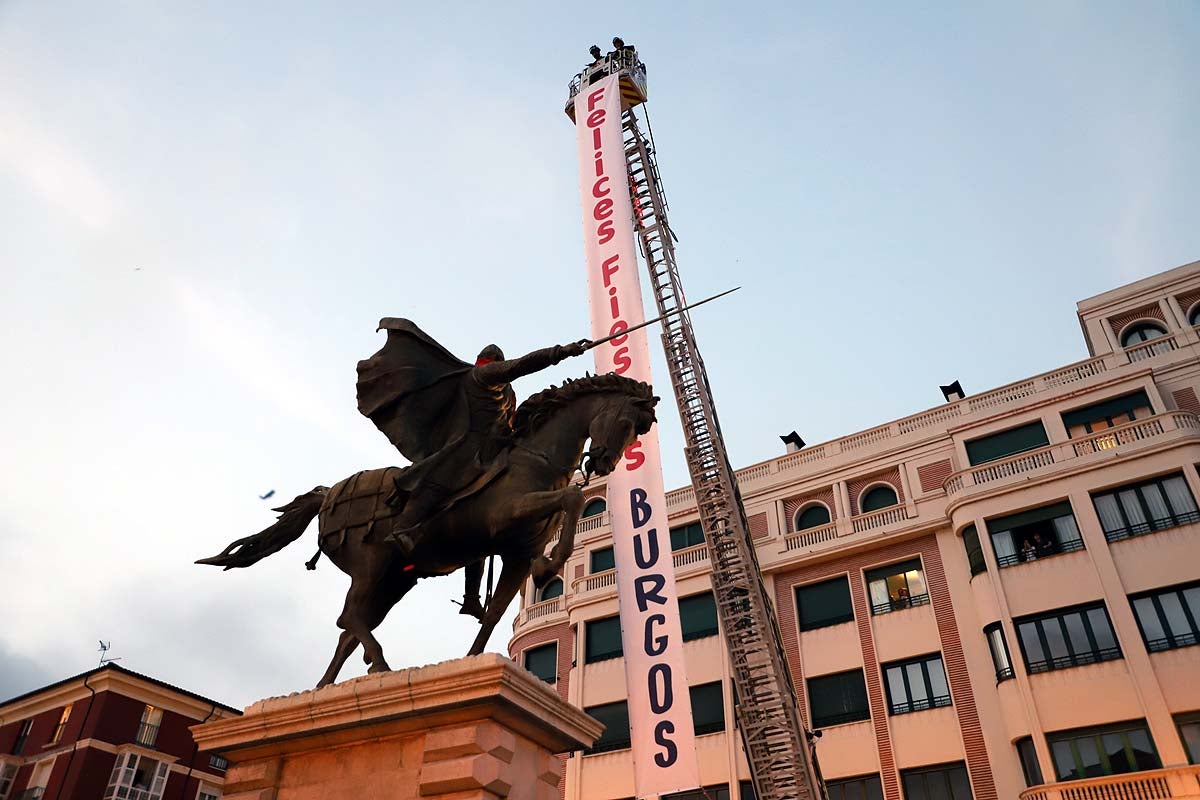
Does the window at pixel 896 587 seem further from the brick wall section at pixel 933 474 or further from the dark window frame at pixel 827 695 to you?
the brick wall section at pixel 933 474

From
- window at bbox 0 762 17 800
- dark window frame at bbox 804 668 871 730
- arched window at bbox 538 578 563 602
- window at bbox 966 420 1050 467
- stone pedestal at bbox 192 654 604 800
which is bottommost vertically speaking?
stone pedestal at bbox 192 654 604 800

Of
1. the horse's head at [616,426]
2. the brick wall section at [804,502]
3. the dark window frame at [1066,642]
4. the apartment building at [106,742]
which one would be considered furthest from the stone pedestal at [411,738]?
the apartment building at [106,742]

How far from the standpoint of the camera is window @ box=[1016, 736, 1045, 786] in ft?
77.1

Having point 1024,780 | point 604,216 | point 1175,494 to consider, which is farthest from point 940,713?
point 604,216

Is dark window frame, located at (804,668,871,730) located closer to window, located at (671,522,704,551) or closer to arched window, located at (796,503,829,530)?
arched window, located at (796,503,829,530)

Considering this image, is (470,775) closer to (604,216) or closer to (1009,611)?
(604,216)

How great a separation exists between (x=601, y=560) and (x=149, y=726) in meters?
24.2

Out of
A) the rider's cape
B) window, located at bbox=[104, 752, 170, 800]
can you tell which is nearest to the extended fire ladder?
the rider's cape

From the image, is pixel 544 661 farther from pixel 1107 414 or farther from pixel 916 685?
pixel 1107 414

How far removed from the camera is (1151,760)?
21922 millimetres

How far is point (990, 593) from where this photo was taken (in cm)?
2634

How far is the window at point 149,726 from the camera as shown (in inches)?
1639

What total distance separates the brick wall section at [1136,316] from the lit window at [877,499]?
9.67 m

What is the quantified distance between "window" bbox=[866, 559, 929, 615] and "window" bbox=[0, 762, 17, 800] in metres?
40.7
